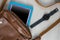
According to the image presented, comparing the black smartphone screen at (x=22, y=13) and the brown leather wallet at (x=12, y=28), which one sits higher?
the black smartphone screen at (x=22, y=13)

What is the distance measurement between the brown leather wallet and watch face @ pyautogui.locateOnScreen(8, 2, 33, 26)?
1.6 inches

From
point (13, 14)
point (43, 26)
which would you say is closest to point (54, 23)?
point (43, 26)

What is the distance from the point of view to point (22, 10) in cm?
87

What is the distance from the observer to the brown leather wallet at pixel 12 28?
2.64 ft

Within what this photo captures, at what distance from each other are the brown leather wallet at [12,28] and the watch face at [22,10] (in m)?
0.04

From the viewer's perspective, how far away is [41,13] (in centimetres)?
88

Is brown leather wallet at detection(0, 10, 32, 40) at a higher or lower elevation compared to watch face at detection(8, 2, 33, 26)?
lower

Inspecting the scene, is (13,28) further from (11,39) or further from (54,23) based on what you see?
(54,23)

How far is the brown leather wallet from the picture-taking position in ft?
2.64

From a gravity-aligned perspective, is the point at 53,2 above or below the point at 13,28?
above

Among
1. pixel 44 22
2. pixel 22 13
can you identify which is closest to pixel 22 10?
pixel 22 13

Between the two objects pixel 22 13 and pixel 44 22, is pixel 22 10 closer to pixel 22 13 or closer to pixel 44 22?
pixel 22 13

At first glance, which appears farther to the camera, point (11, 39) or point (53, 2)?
point (53, 2)

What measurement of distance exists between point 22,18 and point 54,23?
6.0 inches
